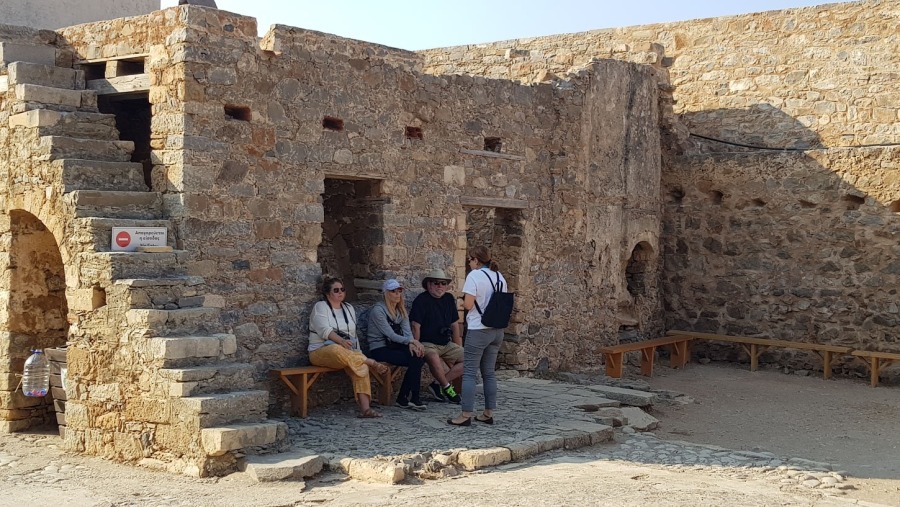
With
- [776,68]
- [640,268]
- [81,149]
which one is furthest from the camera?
[776,68]

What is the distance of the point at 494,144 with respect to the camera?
422 inches

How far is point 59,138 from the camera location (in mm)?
7863

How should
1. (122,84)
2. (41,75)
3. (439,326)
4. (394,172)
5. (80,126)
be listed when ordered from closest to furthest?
(80,126) < (41,75) < (122,84) < (439,326) < (394,172)

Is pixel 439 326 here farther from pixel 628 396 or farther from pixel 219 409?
pixel 219 409

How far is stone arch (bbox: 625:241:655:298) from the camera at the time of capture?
13039 mm

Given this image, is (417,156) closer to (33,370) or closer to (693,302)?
(33,370)

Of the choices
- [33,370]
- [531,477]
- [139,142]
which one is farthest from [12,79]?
[531,477]

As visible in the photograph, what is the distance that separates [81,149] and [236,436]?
287 centimetres

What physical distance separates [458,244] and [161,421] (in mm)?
4050

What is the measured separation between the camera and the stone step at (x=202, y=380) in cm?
686

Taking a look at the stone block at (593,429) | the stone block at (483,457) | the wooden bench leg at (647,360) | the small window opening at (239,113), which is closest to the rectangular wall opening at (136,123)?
the small window opening at (239,113)

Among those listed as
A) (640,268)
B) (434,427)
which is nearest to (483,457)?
(434,427)

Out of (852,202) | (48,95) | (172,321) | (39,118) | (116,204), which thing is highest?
(48,95)

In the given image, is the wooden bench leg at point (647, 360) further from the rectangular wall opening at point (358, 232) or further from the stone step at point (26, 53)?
the stone step at point (26, 53)
